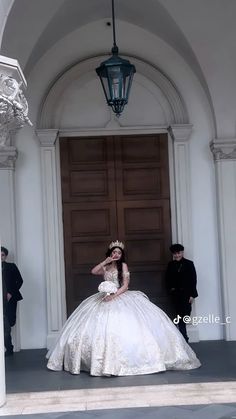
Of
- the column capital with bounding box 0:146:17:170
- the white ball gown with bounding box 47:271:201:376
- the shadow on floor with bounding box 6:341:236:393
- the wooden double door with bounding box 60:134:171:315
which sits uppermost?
the column capital with bounding box 0:146:17:170

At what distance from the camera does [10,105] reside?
6.16 metres

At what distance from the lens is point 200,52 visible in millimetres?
10211

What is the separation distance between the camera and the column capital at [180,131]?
10.6 metres

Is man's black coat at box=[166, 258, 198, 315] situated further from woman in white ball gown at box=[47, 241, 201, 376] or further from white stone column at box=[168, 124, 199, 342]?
woman in white ball gown at box=[47, 241, 201, 376]

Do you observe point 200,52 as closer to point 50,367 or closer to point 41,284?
point 41,284

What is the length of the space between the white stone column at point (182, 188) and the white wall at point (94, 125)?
12 cm

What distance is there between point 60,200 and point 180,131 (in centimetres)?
232

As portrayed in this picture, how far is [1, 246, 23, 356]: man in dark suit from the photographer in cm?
983

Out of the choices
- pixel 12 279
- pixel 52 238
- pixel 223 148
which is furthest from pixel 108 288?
pixel 223 148

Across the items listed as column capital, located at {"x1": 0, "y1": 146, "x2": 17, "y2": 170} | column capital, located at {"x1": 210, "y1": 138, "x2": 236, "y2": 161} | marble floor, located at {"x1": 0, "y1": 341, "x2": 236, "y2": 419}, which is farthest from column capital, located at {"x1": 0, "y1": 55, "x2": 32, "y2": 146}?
column capital, located at {"x1": 210, "y1": 138, "x2": 236, "y2": 161}

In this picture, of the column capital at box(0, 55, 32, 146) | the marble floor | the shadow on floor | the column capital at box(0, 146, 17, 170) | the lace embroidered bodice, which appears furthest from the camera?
the column capital at box(0, 146, 17, 170)

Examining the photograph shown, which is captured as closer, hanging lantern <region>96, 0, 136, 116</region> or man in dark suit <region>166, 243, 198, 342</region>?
hanging lantern <region>96, 0, 136, 116</region>

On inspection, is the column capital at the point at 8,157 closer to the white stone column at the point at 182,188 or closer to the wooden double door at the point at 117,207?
the wooden double door at the point at 117,207

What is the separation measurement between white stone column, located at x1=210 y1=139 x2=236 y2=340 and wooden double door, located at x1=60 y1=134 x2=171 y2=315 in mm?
895
